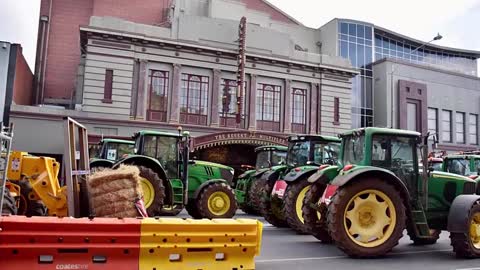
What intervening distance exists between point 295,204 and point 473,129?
110 ft

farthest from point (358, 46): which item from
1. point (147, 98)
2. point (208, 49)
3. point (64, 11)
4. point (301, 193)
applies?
point (301, 193)

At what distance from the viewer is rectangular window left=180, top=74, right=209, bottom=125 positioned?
26203mm

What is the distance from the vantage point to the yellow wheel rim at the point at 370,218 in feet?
24.7

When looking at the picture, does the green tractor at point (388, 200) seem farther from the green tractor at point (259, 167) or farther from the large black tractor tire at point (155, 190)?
the green tractor at point (259, 167)

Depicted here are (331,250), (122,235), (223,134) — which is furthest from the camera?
(223,134)

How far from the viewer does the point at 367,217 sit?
7641 mm

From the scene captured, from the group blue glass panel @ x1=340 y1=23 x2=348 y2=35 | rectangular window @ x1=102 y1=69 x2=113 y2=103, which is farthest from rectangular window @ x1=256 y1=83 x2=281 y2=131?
blue glass panel @ x1=340 y1=23 x2=348 y2=35

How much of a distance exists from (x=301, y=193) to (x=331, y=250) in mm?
2386

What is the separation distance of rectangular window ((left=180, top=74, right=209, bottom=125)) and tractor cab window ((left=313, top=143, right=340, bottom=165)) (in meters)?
14.7

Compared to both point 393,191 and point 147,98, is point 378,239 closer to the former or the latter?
point 393,191

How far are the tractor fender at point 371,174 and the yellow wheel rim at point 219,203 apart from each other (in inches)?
247

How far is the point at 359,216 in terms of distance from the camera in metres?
7.60

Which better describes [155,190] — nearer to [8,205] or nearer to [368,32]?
[8,205]

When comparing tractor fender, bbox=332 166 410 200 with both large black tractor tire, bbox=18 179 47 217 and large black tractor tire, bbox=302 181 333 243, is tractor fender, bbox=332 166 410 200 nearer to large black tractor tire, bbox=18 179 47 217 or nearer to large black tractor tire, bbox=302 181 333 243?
large black tractor tire, bbox=302 181 333 243
